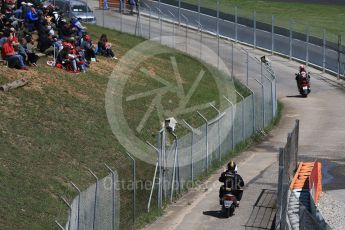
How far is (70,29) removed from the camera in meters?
38.7

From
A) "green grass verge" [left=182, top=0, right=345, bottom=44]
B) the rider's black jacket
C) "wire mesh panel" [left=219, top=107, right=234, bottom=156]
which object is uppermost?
the rider's black jacket

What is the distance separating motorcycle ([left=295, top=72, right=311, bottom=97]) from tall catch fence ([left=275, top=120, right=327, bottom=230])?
16.8m

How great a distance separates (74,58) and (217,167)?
7791 millimetres

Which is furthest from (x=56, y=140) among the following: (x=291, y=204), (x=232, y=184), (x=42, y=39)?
(x=42, y=39)

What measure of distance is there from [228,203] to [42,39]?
14.1m

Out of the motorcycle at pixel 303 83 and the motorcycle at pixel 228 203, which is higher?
the motorcycle at pixel 228 203

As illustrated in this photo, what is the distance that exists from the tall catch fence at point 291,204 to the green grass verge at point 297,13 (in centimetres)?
3362

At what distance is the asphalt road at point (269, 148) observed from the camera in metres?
25.1

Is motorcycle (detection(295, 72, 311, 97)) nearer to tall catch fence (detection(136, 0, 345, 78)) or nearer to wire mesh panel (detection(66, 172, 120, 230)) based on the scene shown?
tall catch fence (detection(136, 0, 345, 78))

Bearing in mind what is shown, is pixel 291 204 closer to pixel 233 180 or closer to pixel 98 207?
pixel 233 180

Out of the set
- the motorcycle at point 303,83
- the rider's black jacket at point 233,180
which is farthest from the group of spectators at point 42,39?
the rider's black jacket at point 233,180

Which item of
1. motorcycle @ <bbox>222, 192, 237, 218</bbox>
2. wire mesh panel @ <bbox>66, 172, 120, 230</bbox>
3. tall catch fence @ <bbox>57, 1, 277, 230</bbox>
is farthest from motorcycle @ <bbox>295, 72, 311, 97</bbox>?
wire mesh panel @ <bbox>66, 172, 120, 230</bbox>

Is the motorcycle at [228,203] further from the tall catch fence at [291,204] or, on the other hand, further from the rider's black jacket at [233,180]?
the tall catch fence at [291,204]

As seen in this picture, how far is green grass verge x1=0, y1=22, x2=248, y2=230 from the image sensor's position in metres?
23.3
